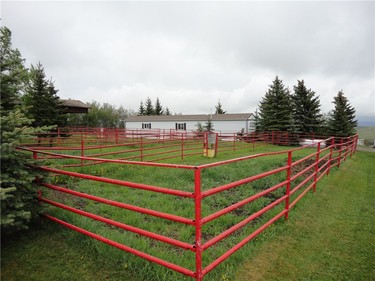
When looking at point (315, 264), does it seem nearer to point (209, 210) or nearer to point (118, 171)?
point (209, 210)

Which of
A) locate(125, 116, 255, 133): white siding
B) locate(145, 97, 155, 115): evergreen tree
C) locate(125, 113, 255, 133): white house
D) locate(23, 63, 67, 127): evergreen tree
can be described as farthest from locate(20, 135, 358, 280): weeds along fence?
locate(145, 97, 155, 115): evergreen tree

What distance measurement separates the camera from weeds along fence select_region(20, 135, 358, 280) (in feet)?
8.85

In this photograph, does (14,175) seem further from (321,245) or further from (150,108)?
(150,108)

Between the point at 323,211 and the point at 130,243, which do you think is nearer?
the point at 130,243

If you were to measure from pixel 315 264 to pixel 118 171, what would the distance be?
238 inches

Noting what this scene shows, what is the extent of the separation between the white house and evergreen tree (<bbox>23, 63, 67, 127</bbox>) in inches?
818

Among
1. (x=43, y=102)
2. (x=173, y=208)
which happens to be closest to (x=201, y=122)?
(x=43, y=102)

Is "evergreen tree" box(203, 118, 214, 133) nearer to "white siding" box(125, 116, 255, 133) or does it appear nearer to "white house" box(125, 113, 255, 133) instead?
"white house" box(125, 113, 255, 133)

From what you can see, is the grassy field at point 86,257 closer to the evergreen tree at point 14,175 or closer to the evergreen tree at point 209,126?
the evergreen tree at point 14,175

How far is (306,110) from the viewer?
86.2 feet

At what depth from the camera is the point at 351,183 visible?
747 cm

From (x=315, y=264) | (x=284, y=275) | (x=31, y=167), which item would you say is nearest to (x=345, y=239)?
(x=315, y=264)

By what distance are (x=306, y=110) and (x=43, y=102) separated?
972 inches

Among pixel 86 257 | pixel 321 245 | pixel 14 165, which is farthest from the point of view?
pixel 321 245
